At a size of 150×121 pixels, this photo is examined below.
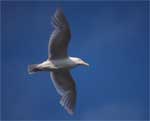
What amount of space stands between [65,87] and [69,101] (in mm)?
284

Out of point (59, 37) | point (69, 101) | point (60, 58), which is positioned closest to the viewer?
A: point (59, 37)

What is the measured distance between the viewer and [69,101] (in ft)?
41.5

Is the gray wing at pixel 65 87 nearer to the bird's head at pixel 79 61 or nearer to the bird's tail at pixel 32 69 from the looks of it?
the bird's head at pixel 79 61

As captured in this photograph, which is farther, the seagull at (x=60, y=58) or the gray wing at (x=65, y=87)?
the gray wing at (x=65, y=87)

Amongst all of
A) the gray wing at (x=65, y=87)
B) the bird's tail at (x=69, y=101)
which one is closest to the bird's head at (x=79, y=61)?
the gray wing at (x=65, y=87)

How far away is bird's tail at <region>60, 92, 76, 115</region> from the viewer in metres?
12.6

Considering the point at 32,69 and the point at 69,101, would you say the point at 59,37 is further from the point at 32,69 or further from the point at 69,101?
the point at 69,101

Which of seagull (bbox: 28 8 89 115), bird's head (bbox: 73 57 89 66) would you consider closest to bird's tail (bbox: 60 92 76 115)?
seagull (bbox: 28 8 89 115)

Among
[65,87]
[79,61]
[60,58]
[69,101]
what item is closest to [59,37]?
[60,58]

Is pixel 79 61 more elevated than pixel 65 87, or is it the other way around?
pixel 79 61

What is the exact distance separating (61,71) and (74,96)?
0.54m

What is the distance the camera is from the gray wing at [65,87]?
12648mm

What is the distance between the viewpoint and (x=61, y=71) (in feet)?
41.3

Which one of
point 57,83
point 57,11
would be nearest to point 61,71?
point 57,83
